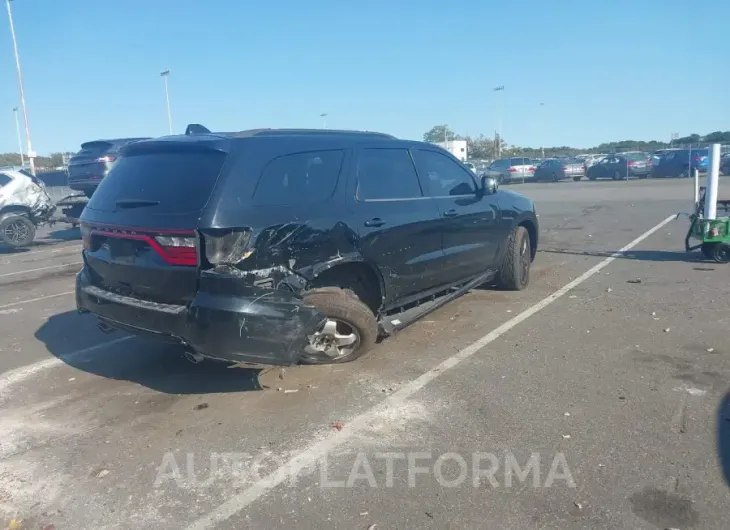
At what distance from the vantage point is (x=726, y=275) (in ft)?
25.8

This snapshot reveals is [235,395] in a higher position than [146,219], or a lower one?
lower

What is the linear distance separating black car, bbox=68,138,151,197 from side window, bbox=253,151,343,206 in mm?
11451

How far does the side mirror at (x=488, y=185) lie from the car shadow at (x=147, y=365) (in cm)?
317

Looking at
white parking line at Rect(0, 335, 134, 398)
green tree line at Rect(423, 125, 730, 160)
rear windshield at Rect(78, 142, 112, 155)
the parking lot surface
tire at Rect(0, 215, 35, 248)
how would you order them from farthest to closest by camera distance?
green tree line at Rect(423, 125, 730, 160) < rear windshield at Rect(78, 142, 112, 155) < tire at Rect(0, 215, 35, 248) < white parking line at Rect(0, 335, 134, 398) < the parking lot surface

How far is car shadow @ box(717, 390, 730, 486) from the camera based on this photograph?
130 inches

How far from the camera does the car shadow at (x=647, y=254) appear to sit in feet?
29.8

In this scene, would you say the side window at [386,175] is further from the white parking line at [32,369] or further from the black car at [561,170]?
the black car at [561,170]

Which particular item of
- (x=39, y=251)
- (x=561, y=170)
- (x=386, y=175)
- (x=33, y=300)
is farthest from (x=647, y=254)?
(x=561, y=170)

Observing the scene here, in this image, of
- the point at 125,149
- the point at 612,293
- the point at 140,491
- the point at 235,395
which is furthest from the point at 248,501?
the point at 612,293

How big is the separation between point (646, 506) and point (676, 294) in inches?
183

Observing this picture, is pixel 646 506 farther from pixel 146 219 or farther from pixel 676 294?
pixel 676 294

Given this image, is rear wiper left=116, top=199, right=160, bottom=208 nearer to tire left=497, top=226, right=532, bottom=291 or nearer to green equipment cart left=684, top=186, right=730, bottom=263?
tire left=497, top=226, right=532, bottom=291

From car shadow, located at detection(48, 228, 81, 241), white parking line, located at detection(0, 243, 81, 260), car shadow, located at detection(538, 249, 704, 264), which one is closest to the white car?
white parking line, located at detection(0, 243, 81, 260)

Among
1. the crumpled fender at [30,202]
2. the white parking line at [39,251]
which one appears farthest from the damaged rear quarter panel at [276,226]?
the crumpled fender at [30,202]
